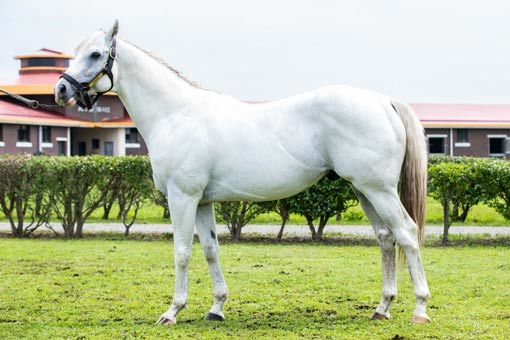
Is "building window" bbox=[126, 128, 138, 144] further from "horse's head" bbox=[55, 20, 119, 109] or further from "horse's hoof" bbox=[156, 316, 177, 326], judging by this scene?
"horse's hoof" bbox=[156, 316, 177, 326]

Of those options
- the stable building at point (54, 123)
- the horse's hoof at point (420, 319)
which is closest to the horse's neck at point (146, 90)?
the horse's hoof at point (420, 319)

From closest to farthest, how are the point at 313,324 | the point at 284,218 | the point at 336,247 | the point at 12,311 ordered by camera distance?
the point at 313,324 → the point at 12,311 → the point at 336,247 → the point at 284,218

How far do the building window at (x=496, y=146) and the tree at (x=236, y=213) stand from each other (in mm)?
40918

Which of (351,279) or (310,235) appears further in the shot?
(310,235)

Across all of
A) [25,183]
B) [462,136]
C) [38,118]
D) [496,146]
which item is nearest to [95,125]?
[38,118]

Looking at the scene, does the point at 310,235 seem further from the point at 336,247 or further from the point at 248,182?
the point at 248,182

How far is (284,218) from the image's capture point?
1554 centimetres

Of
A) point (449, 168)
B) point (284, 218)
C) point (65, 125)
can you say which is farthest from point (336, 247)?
point (65, 125)

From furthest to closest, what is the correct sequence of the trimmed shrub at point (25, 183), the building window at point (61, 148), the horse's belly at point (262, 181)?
the building window at point (61, 148), the trimmed shrub at point (25, 183), the horse's belly at point (262, 181)

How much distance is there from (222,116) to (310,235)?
9195mm

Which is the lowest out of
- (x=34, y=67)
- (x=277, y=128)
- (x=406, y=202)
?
(x=406, y=202)

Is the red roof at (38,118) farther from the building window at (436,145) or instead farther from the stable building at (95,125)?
the building window at (436,145)

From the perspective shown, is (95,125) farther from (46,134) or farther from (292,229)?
(292,229)

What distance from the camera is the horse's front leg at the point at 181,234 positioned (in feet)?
24.0
